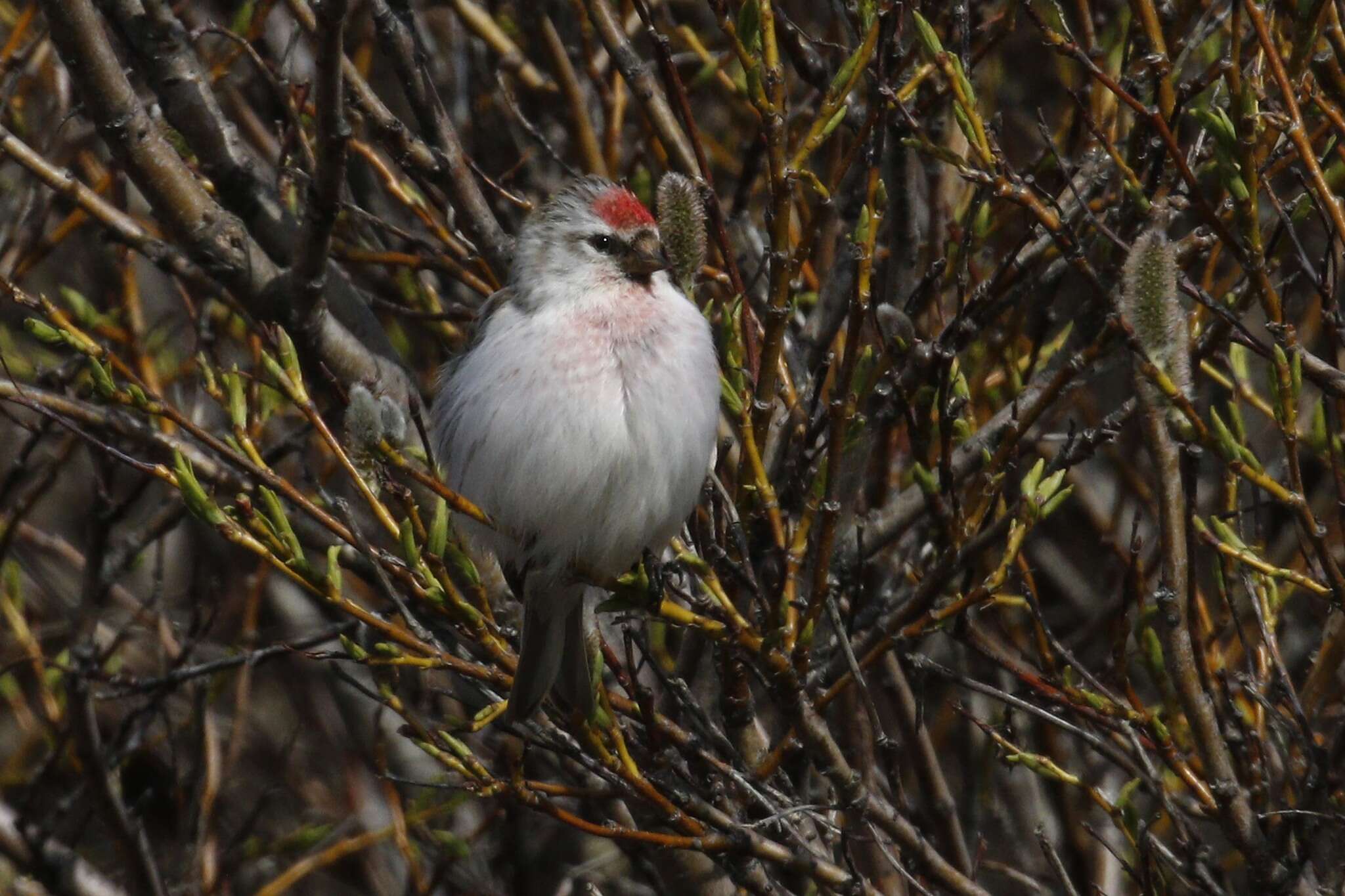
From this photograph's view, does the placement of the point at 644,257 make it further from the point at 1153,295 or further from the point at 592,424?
the point at 1153,295

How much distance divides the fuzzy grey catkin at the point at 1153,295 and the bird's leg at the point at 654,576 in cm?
117

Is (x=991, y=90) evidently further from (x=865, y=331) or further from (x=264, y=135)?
(x=264, y=135)

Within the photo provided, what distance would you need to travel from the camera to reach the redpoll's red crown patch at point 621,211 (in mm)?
4137

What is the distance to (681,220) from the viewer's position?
338 cm

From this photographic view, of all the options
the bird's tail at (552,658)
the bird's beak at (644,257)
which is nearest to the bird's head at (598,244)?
the bird's beak at (644,257)

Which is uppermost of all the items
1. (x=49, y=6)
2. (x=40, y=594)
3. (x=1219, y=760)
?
(x=49, y=6)

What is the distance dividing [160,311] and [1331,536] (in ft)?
17.9

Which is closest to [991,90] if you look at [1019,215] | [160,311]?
[1019,215]

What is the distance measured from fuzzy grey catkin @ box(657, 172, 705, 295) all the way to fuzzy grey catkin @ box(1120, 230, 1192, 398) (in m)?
1.07

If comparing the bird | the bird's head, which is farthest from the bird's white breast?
the bird's head

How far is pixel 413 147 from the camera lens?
169 inches

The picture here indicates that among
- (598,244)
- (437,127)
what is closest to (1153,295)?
(598,244)

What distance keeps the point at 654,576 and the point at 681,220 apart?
2.92ft

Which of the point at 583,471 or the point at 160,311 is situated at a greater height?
the point at 583,471
